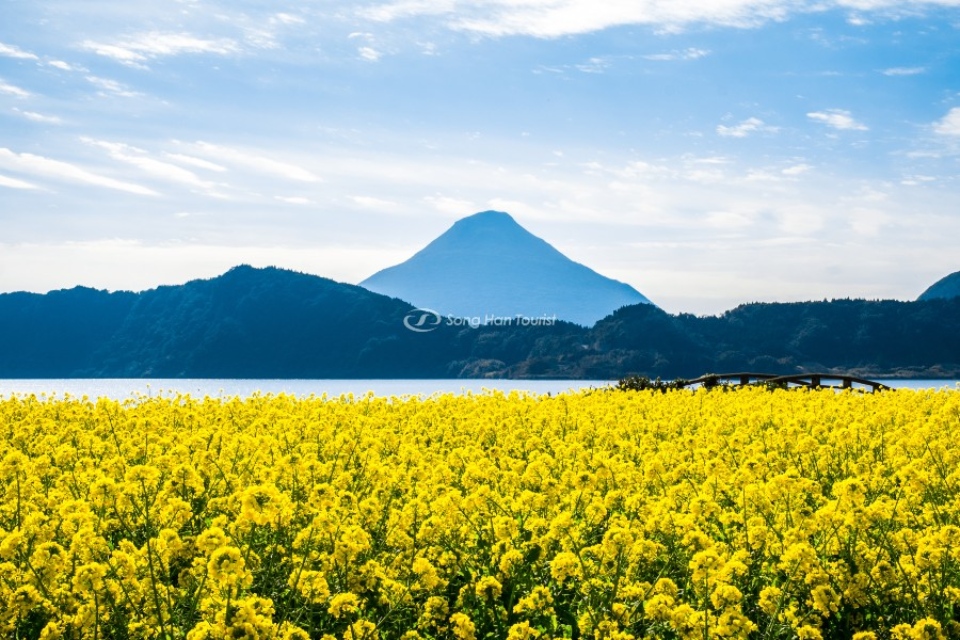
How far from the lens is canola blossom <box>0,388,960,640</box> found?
17.7 feet

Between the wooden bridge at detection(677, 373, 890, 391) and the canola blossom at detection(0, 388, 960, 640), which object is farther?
the wooden bridge at detection(677, 373, 890, 391)

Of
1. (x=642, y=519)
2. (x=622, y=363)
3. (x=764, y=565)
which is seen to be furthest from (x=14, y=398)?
(x=622, y=363)

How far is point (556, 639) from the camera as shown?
5258 millimetres

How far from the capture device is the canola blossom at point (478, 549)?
5402mm

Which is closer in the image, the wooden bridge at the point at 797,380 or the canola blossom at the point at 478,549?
the canola blossom at the point at 478,549

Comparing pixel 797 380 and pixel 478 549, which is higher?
pixel 797 380

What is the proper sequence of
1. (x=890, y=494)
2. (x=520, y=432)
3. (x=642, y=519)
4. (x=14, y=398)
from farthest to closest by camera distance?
(x=14, y=398) < (x=520, y=432) < (x=890, y=494) < (x=642, y=519)

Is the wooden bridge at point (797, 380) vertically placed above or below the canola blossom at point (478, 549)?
above

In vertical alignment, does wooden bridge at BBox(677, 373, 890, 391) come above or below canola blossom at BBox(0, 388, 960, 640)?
above

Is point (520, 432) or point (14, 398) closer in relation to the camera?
point (520, 432)

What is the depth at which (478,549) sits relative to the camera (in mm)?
6777

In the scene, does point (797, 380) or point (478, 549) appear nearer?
point (478, 549)

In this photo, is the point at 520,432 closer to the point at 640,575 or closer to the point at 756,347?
the point at 640,575

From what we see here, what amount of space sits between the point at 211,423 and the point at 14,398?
19.1ft
